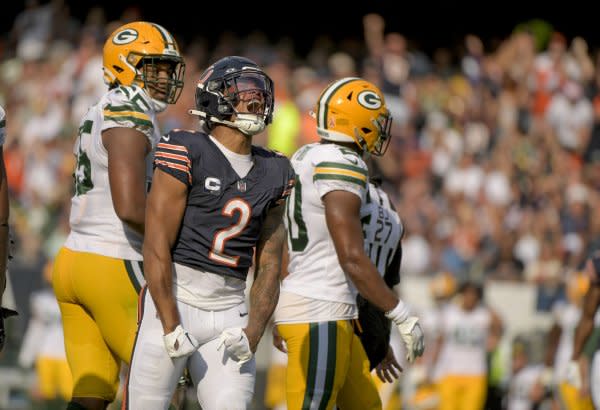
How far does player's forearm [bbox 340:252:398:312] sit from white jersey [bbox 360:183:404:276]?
52 cm

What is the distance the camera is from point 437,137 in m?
16.3

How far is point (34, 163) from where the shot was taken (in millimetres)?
15555

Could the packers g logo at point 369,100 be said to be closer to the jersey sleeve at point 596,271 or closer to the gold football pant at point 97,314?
the gold football pant at point 97,314

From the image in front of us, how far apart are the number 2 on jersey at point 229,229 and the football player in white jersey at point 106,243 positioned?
594 millimetres

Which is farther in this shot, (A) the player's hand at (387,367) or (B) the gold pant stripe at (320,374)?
(A) the player's hand at (387,367)

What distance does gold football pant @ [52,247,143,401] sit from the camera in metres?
5.73

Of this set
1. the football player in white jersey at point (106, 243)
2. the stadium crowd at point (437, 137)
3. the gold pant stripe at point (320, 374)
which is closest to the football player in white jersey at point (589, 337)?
the gold pant stripe at point (320, 374)

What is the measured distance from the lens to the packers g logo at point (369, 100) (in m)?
6.37

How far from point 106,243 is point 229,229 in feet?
2.90

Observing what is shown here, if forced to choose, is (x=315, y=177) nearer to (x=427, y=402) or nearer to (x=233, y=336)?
(x=233, y=336)

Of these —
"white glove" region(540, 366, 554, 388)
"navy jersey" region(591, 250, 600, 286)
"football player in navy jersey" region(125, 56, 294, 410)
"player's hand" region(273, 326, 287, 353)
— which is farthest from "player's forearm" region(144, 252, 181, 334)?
"white glove" region(540, 366, 554, 388)

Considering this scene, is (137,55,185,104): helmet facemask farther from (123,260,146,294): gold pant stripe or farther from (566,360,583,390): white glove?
(566,360,583,390): white glove

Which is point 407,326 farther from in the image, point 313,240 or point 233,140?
point 233,140

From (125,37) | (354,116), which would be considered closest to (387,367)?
(354,116)
